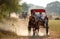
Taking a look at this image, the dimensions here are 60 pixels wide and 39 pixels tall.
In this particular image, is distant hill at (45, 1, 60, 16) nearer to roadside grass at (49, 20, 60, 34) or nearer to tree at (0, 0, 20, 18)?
roadside grass at (49, 20, 60, 34)

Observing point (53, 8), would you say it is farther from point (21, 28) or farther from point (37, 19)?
point (21, 28)

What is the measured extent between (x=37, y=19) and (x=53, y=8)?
0.25 m

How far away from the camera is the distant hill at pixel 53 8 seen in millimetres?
1814

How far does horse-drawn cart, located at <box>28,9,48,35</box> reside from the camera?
1756mm

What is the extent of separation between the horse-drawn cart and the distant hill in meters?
0.09

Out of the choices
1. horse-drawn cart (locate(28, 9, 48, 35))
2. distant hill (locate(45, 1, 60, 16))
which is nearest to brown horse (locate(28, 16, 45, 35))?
horse-drawn cart (locate(28, 9, 48, 35))

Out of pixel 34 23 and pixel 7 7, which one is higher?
pixel 7 7

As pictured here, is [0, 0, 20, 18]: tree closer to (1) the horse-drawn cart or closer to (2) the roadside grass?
(1) the horse-drawn cart

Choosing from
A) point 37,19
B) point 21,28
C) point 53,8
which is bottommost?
point 21,28

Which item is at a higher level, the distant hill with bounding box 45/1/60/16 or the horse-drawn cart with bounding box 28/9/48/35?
the distant hill with bounding box 45/1/60/16

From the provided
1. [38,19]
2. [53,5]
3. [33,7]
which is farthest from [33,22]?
[53,5]

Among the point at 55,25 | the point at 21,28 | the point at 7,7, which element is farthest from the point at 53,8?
the point at 7,7

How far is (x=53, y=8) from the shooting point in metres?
1.86

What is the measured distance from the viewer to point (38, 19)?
1.79 metres
